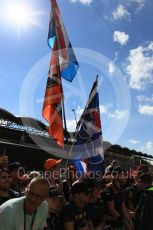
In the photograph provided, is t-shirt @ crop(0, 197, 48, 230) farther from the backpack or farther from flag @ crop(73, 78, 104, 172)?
flag @ crop(73, 78, 104, 172)

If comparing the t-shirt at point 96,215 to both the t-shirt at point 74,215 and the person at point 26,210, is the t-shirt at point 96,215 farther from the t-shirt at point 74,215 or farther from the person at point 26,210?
the person at point 26,210

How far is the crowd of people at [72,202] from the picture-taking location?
11.7 ft

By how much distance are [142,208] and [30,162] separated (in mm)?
11751

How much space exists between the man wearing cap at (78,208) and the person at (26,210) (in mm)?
1062

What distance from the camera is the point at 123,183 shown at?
25.1ft

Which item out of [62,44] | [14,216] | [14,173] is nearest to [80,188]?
[14,216]

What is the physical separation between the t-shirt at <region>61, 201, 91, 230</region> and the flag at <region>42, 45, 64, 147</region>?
8.73 feet

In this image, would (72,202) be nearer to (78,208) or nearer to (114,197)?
(78,208)

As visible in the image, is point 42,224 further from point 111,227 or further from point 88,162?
point 88,162

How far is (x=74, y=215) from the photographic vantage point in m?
4.79

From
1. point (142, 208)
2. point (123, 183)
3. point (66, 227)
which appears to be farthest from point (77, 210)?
point (123, 183)

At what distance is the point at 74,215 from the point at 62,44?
4.63m

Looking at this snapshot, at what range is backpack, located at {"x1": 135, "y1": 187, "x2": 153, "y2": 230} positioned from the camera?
5.24 metres

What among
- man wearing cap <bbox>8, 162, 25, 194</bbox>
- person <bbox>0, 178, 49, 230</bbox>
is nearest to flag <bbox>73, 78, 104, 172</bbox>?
man wearing cap <bbox>8, 162, 25, 194</bbox>
